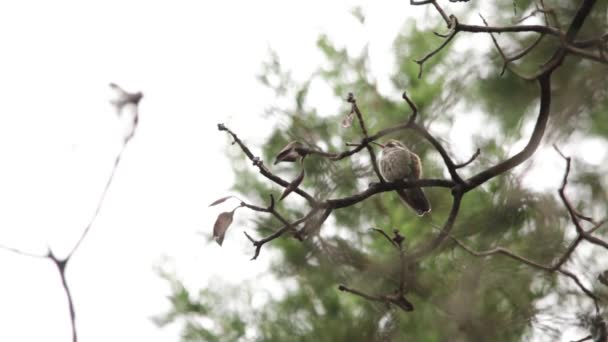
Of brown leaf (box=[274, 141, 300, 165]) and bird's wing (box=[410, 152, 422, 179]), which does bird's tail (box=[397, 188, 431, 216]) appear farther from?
brown leaf (box=[274, 141, 300, 165])

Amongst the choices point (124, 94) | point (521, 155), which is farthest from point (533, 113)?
point (124, 94)

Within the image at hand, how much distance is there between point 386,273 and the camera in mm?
3305

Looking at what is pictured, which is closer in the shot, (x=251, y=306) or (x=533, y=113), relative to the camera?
(x=533, y=113)

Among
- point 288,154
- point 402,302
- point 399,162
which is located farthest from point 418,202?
point 288,154

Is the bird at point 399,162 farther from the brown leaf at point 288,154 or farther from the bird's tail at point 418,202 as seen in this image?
the brown leaf at point 288,154

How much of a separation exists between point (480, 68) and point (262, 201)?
155cm

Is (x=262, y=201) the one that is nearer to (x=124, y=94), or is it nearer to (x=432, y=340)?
(x=432, y=340)

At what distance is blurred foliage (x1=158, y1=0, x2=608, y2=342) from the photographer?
10.1 feet

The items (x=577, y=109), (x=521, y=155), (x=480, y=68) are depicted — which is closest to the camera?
(x=521, y=155)

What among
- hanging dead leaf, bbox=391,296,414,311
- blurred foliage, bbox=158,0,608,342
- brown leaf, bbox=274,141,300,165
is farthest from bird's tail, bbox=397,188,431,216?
brown leaf, bbox=274,141,300,165

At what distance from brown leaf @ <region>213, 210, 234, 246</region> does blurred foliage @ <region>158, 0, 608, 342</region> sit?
0.99 meters

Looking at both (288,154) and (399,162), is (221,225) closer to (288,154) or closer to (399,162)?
(288,154)

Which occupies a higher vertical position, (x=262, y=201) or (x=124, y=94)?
(x=262, y=201)

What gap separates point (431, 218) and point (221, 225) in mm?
1881
